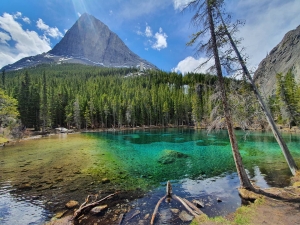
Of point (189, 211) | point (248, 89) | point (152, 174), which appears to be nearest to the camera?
point (189, 211)

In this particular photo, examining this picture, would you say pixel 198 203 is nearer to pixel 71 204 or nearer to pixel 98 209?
pixel 98 209

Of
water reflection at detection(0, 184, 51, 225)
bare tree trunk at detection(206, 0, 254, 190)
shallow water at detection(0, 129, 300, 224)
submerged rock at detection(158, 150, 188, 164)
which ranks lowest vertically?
water reflection at detection(0, 184, 51, 225)

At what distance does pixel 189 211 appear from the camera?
924 cm

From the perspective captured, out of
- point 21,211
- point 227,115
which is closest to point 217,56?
point 227,115

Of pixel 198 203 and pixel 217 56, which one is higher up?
pixel 217 56

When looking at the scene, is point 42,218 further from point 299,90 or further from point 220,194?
point 299,90

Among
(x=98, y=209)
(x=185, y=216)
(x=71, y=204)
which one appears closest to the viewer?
(x=185, y=216)

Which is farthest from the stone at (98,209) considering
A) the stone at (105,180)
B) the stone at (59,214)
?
the stone at (105,180)

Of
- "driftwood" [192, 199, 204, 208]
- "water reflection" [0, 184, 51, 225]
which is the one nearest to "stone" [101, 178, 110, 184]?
Answer: "water reflection" [0, 184, 51, 225]

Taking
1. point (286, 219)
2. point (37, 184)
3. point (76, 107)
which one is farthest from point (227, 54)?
point (76, 107)

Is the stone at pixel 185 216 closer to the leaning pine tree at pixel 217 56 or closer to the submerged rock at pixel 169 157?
the leaning pine tree at pixel 217 56

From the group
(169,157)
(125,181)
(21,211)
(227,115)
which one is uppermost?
(227,115)

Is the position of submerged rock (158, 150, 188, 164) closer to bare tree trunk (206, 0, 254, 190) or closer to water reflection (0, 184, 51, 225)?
bare tree trunk (206, 0, 254, 190)

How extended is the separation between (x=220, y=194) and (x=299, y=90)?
56.6 meters
